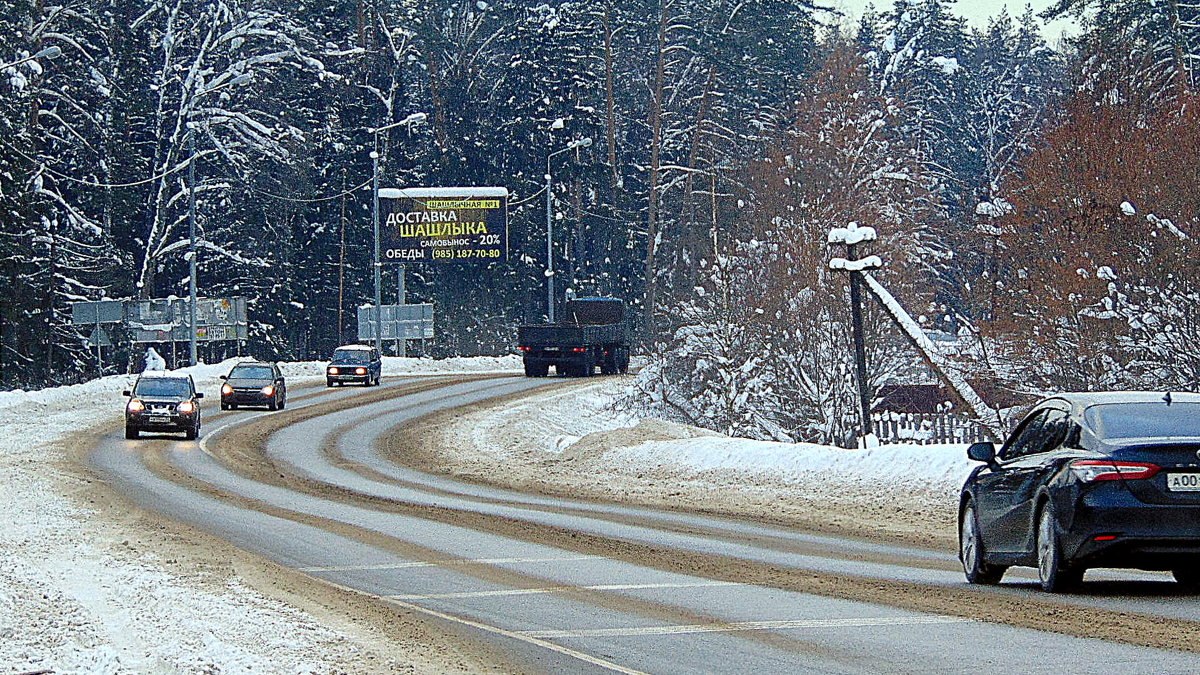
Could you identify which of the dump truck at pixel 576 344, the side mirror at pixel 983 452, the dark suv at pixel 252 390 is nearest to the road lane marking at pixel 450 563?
the side mirror at pixel 983 452

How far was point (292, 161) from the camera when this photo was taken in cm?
8100

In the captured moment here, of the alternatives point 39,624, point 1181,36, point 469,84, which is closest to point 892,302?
point 39,624

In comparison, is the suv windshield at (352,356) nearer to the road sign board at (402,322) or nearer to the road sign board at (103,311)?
the road sign board at (103,311)

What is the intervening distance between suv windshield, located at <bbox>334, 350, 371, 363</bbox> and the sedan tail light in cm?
5217

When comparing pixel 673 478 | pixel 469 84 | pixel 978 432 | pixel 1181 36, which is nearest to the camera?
pixel 673 478

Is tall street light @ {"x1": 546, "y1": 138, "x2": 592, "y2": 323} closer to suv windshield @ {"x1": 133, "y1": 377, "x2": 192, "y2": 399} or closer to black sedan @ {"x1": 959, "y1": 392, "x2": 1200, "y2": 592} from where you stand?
suv windshield @ {"x1": 133, "y1": 377, "x2": 192, "y2": 399}

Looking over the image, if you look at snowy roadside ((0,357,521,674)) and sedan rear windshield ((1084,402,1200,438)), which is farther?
sedan rear windshield ((1084,402,1200,438))

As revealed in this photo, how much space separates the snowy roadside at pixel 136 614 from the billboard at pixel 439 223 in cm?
5309

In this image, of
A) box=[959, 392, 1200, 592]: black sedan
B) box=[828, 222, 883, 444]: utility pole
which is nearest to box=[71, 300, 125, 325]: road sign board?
box=[828, 222, 883, 444]: utility pole

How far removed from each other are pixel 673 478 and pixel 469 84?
69.3 meters

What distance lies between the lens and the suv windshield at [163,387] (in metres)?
40.1

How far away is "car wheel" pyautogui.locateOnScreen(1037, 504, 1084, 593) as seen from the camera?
11.6 meters

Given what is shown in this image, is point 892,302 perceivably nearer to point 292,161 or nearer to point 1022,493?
point 1022,493

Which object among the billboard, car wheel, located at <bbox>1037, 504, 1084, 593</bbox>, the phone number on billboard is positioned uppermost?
the billboard
